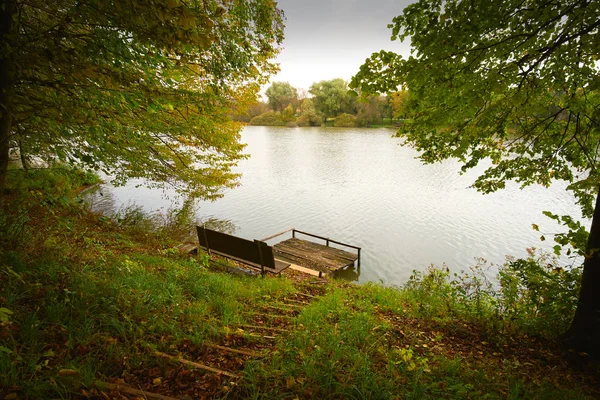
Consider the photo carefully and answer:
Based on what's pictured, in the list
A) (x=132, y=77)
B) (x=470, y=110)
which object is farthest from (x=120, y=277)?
(x=470, y=110)

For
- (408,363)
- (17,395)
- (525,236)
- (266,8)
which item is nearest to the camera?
(17,395)

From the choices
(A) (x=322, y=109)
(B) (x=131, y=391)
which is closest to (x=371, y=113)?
(A) (x=322, y=109)

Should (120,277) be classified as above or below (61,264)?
below

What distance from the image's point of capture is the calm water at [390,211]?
39.0 ft

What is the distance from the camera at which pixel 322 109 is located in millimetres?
77000

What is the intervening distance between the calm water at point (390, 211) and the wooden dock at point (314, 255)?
2.62ft

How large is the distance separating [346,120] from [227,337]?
7224cm

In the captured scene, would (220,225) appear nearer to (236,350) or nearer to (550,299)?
(236,350)

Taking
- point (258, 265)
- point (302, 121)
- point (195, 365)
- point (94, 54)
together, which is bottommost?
point (258, 265)

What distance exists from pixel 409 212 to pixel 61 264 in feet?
48.8

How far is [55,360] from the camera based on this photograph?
2.58 metres

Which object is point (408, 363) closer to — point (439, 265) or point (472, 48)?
point (472, 48)

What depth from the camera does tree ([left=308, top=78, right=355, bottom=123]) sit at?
241 ft

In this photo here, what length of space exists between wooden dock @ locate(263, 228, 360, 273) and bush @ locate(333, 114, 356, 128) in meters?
63.9
